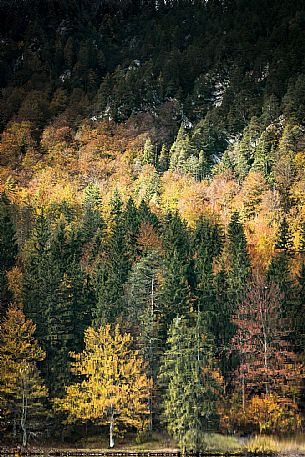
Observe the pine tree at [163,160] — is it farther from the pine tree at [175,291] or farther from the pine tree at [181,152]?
the pine tree at [175,291]

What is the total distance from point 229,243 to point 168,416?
40.8 meters

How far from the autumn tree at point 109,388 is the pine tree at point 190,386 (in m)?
3.36

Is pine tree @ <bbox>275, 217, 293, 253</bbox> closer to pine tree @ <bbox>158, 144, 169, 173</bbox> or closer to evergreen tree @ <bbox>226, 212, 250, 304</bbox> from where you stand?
evergreen tree @ <bbox>226, 212, 250, 304</bbox>

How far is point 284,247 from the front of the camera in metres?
91.4

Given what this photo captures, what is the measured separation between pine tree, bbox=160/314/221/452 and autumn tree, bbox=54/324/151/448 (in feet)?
11.0

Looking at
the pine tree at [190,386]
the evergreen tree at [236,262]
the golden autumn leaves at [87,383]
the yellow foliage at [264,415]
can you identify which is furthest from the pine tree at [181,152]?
the pine tree at [190,386]

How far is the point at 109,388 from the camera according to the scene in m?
54.7

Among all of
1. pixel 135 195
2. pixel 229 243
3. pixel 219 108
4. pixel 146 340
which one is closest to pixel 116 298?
pixel 146 340

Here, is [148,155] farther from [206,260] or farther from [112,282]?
[112,282]

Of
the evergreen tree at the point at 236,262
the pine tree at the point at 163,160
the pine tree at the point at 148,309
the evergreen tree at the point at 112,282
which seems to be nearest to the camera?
the pine tree at the point at 148,309

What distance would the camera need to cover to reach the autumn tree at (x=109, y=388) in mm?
54625

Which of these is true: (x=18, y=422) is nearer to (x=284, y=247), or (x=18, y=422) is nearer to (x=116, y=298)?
(x=116, y=298)

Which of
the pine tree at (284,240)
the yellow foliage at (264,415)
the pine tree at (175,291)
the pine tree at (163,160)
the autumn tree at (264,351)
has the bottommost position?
the yellow foliage at (264,415)

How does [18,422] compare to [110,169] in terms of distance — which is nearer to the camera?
[18,422]
